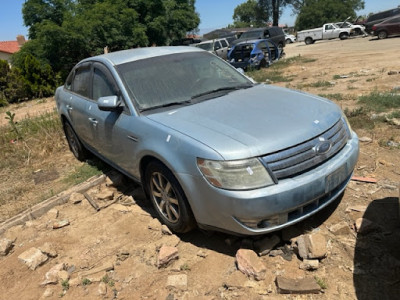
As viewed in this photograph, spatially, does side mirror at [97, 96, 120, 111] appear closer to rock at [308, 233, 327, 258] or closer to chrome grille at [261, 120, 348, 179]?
chrome grille at [261, 120, 348, 179]

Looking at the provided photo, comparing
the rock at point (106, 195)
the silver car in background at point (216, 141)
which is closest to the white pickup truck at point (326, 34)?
the silver car in background at point (216, 141)

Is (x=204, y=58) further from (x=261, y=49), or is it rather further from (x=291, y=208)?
(x=261, y=49)

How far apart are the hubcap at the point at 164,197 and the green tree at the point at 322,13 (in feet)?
175

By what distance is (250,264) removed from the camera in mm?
2814

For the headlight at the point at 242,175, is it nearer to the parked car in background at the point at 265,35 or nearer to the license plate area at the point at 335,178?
the license plate area at the point at 335,178

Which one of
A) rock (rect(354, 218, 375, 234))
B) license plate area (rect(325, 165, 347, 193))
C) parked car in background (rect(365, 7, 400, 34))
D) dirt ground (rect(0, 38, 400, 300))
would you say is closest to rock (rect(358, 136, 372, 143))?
dirt ground (rect(0, 38, 400, 300))

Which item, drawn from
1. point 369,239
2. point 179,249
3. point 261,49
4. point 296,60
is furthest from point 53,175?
point 296,60

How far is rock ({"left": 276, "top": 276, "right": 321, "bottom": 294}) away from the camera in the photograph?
256 cm

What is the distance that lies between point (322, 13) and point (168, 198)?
54.2m

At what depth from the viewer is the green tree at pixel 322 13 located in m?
51.0

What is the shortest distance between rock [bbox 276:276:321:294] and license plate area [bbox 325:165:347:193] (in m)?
0.73

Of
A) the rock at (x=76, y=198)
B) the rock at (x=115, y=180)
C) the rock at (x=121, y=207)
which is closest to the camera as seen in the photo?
the rock at (x=121, y=207)

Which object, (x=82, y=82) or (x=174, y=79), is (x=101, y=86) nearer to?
(x=82, y=82)

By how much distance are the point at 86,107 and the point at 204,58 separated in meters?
1.66
